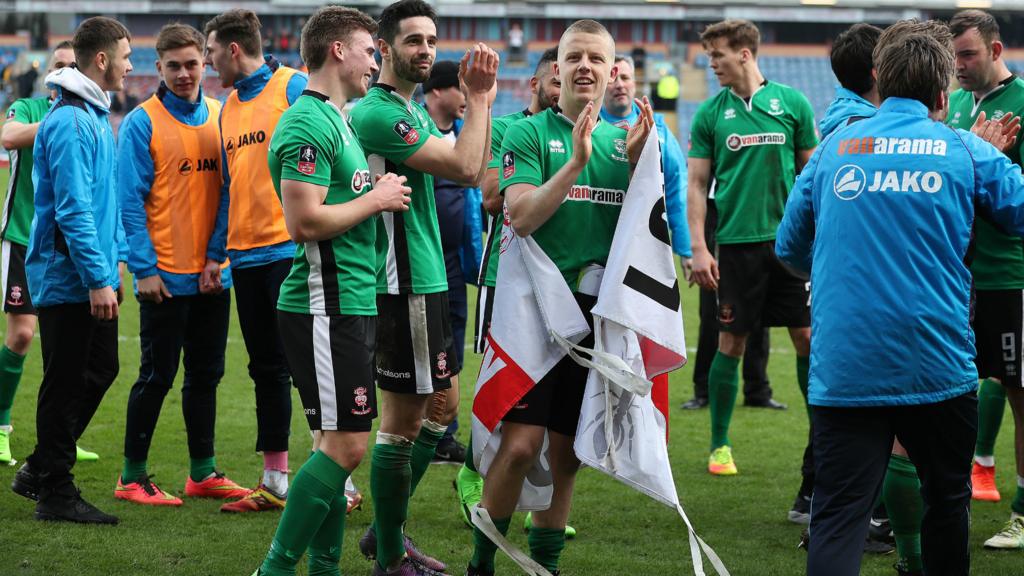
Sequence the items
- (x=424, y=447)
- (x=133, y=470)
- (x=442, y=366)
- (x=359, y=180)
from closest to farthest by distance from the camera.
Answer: (x=359, y=180)
(x=442, y=366)
(x=424, y=447)
(x=133, y=470)

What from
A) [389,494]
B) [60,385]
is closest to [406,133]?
[389,494]

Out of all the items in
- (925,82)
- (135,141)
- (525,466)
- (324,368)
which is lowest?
(525,466)

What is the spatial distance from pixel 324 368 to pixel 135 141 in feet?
7.23

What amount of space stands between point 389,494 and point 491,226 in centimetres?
137

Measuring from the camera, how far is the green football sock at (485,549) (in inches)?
162

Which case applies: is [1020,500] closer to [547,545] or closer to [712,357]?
[547,545]

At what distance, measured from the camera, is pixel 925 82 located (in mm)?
3420

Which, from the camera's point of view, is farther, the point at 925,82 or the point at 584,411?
the point at 584,411

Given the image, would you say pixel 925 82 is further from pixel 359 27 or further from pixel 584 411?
pixel 359 27

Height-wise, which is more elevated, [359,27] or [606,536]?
[359,27]

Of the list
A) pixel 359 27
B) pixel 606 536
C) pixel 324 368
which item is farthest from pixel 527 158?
pixel 606 536

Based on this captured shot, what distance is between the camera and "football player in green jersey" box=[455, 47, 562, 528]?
4656 mm

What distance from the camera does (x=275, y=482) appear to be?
5.45m

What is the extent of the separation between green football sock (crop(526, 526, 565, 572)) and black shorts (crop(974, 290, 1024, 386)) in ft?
6.98
